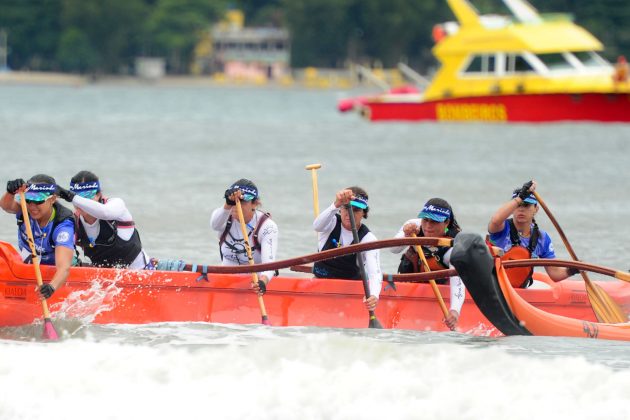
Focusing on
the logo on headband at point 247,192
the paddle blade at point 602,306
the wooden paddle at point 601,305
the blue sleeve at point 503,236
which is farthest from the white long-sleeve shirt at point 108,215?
the paddle blade at point 602,306

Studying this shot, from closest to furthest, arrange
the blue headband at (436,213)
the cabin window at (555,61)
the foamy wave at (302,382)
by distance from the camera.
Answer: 1. the foamy wave at (302,382)
2. the blue headband at (436,213)
3. the cabin window at (555,61)

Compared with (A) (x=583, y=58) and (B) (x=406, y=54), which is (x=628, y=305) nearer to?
(A) (x=583, y=58)

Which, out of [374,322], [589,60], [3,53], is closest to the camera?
[374,322]

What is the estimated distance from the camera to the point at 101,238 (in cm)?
1239

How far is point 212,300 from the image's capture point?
12445 millimetres

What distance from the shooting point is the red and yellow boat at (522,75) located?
130 feet

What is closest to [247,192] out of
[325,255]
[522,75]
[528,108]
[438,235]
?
[325,255]

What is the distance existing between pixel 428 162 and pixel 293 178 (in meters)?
6.17

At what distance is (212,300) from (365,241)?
156 cm

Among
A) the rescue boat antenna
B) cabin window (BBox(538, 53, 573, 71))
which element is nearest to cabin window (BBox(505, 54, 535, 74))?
cabin window (BBox(538, 53, 573, 71))

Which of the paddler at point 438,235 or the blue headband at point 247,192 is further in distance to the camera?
the blue headband at point 247,192

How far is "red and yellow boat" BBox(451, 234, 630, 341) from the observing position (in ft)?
37.1

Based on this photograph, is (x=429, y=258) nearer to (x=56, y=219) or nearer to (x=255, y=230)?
(x=255, y=230)

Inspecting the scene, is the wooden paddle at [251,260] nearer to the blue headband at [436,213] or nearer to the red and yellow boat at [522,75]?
the blue headband at [436,213]
